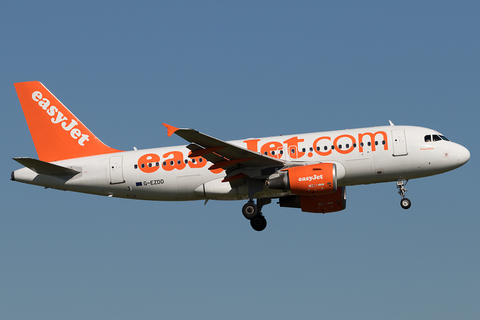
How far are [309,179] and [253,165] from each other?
129 inches

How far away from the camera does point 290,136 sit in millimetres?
36688

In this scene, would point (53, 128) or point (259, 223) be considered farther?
point (53, 128)

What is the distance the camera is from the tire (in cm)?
3626

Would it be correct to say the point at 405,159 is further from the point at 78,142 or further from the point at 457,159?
the point at 78,142

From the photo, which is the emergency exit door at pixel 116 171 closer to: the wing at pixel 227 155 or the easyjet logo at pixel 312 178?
the wing at pixel 227 155

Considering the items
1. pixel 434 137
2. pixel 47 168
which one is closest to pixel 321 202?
pixel 434 137

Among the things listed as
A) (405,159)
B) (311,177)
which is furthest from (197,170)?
(405,159)

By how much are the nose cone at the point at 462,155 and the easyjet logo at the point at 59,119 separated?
21.9 metres

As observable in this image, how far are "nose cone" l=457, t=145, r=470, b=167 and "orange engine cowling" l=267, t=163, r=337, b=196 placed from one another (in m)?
7.06

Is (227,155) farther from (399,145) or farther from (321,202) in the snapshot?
(399,145)

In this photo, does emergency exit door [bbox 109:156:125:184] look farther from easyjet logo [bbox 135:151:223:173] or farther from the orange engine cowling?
the orange engine cowling

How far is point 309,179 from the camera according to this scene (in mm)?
34094

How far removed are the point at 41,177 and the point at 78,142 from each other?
3289 millimetres

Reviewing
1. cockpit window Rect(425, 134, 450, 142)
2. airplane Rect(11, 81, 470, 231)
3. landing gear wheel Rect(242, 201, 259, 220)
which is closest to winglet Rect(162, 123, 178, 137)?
airplane Rect(11, 81, 470, 231)
